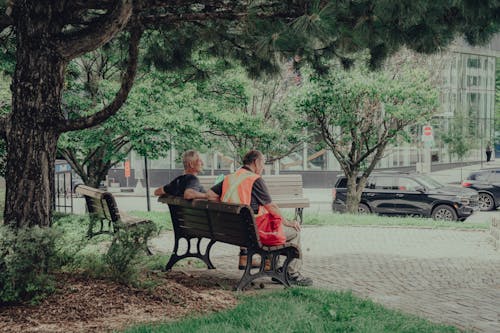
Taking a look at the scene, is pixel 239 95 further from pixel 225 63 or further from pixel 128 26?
pixel 128 26

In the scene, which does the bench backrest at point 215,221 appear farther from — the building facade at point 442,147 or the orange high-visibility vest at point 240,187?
the building facade at point 442,147

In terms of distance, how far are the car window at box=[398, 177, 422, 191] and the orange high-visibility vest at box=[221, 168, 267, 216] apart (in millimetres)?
15039

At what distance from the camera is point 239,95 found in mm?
20172

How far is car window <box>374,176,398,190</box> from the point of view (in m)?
22.3

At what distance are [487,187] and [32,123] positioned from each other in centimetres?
2307

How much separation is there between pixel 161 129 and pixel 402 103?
7.68 metres

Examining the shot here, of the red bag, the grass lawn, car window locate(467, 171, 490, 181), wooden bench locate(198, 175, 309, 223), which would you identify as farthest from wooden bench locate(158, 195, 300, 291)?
car window locate(467, 171, 490, 181)

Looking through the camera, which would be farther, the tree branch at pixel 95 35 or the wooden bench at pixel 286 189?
the wooden bench at pixel 286 189

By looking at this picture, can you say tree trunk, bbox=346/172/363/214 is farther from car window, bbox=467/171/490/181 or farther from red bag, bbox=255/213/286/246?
red bag, bbox=255/213/286/246

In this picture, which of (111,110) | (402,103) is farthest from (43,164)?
(402,103)

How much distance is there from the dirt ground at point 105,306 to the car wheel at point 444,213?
1547 centimetres

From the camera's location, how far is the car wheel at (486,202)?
27109mm

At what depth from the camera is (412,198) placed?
21891 mm

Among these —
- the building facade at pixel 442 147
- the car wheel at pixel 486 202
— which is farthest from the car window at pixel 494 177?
the building facade at pixel 442 147
